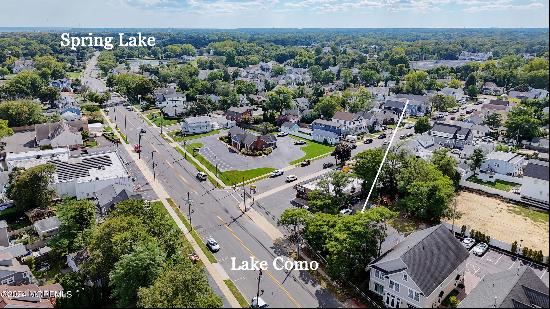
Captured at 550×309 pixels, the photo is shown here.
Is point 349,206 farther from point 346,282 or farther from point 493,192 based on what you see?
point 493,192

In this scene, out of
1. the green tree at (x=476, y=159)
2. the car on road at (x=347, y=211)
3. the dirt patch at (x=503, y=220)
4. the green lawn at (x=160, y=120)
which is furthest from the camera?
the green lawn at (x=160, y=120)

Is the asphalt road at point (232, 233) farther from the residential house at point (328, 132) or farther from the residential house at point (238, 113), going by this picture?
the residential house at point (328, 132)

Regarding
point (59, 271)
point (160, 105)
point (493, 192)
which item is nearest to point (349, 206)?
point (493, 192)

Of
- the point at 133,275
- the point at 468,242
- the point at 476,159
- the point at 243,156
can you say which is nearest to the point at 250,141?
the point at 243,156

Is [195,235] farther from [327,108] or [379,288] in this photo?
[327,108]

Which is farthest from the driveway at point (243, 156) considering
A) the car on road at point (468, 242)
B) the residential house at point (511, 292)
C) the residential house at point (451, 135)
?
the residential house at point (511, 292)

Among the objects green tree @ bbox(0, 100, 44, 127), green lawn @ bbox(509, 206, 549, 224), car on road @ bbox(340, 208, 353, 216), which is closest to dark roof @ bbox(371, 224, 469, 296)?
car on road @ bbox(340, 208, 353, 216)
